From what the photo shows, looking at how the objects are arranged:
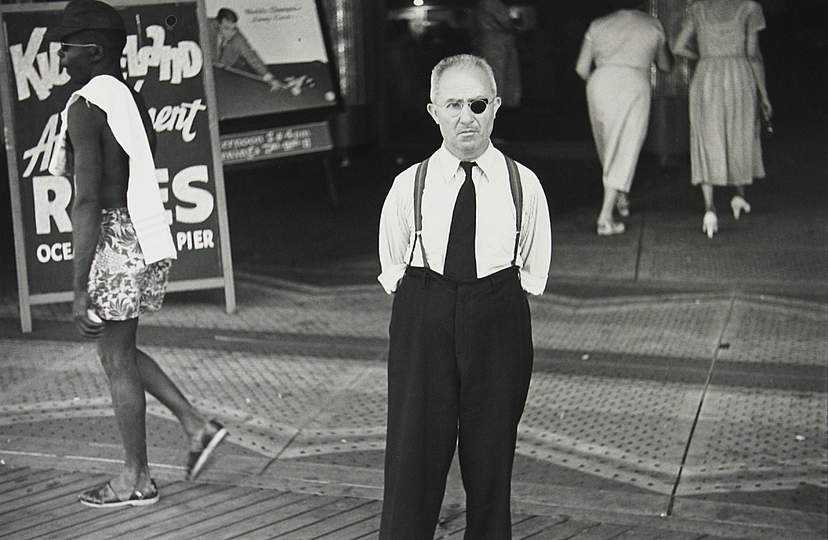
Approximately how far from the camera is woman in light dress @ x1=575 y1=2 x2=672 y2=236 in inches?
336

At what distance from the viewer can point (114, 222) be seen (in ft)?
13.6

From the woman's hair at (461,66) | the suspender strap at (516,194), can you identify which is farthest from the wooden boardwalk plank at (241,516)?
the woman's hair at (461,66)

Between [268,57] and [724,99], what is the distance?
3.55 metres

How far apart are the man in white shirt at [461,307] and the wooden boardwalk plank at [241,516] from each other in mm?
886

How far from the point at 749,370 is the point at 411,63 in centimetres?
1099

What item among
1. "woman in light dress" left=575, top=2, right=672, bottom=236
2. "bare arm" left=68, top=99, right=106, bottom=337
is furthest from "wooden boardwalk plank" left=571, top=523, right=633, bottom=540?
"woman in light dress" left=575, top=2, right=672, bottom=236

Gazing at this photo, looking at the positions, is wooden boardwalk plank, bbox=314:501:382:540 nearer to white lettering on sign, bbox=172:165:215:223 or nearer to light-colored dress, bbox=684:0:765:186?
white lettering on sign, bbox=172:165:215:223

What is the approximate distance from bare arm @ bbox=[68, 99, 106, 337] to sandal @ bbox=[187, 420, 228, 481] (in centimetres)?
75

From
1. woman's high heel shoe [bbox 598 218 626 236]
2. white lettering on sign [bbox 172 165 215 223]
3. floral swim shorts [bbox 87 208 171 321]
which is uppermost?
floral swim shorts [bbox 87 208 171 321]

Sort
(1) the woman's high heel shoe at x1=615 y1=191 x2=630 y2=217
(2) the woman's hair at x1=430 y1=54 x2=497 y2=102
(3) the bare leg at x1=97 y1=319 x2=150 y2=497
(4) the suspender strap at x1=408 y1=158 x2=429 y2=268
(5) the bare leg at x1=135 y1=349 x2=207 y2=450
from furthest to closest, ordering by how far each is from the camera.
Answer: (1) the woman's high heel shoe at x1=615 y1=191 x2=630 y2=217
(5) the bare leg at x1=135 y1=349 x2=207 y2=450
(3) the bare leg at x1=97 y1=319 x2=150 y2=497
(4) the suspender strap at x1=408 y1=158 x2=429 y2=268
(2) the woman's hair at x1=430 y1=54 x2=497 y2=102

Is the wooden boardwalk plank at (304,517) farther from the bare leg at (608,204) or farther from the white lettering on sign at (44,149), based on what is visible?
the bare leg at (608,204)

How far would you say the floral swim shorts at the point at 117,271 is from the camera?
411cm

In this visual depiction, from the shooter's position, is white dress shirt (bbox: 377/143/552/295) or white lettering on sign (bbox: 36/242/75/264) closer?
white dress shirt (bbox: 377/143/552/295)

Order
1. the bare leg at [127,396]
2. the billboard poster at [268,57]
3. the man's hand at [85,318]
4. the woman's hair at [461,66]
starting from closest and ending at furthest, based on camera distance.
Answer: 1. the woman's hair at [461,66]
2. the man's hand at [85,318]
3. the bare leg at [127,396]
4. the billboard poster at [268,57]
